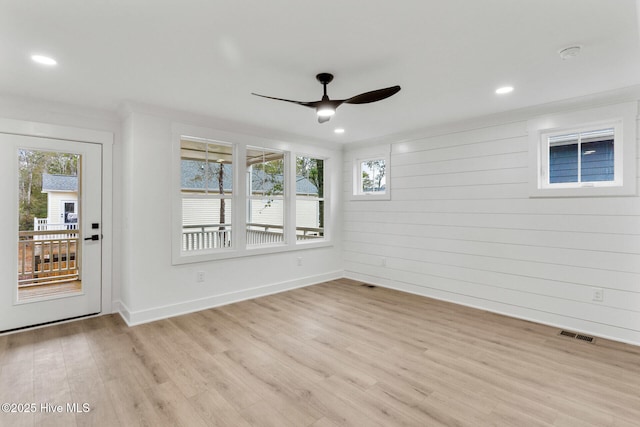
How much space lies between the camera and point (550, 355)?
2895 mm

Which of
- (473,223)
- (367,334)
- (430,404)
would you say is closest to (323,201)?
(473,223)

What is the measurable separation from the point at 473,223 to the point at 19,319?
18.0ft

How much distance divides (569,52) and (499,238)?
2284 millimetres

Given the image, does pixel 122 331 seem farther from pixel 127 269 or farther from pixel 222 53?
pixel 222 53

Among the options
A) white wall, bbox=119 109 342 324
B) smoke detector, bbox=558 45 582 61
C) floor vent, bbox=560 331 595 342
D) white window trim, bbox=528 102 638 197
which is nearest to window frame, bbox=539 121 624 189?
white window trim, bbox=528 102 638 197

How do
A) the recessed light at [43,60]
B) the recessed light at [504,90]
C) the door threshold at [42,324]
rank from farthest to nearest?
the door threshold at [42,324] < the recessed light at [504,90] < the recessed light at [43,60]

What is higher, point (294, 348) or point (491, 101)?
point (491, 101)

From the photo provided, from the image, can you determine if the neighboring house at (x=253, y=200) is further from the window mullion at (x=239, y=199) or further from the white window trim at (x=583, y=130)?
the white window trim at (x=583, y=130)

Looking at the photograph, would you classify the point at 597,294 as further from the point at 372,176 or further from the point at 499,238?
the point at 372,176

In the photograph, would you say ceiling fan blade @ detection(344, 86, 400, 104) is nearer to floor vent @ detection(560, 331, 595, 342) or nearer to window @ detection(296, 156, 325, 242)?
window @ detection(296, 156, 325, 242)

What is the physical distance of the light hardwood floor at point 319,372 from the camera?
2.07 metres

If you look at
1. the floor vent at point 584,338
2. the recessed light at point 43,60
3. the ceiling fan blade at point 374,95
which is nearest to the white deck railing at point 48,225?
the recessed light at point 43,60

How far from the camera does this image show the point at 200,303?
4.13m

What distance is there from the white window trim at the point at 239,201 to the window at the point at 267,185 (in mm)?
132
